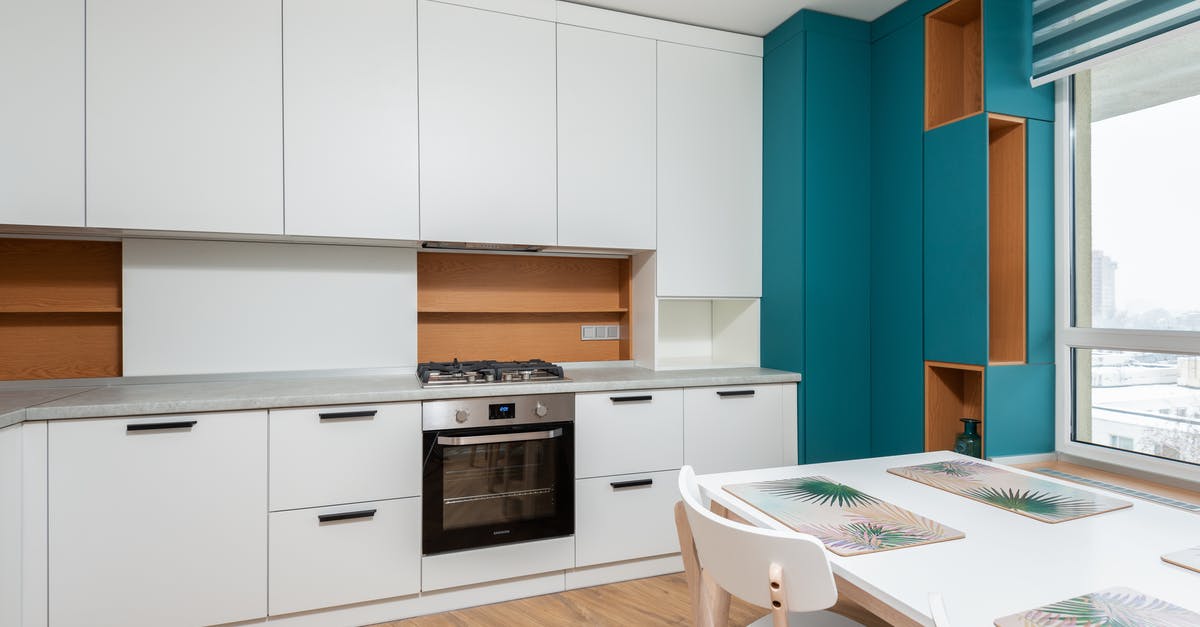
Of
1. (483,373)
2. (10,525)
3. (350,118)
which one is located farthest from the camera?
(483,373)

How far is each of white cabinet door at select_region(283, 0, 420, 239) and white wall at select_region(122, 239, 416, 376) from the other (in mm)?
Answer: 329

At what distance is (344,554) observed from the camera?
231cm

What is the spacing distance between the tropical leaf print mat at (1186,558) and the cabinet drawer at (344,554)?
7.09 ft

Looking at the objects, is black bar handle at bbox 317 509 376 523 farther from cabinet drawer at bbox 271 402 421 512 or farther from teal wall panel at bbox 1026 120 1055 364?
teal wall panel at bbox 1026 120 1055 364

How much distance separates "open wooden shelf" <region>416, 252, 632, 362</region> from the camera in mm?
3074

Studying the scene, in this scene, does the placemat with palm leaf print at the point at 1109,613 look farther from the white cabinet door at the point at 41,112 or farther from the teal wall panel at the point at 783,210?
the white cabinet door at the point at 41,112

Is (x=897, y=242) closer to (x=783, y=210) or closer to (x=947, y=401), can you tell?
(x=783, y=210)

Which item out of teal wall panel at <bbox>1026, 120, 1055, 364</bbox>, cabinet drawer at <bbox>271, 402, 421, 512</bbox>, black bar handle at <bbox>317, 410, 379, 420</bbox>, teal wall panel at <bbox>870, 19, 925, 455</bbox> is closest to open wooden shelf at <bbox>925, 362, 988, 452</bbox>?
teal wall panel at <bbox>870, 19, 925, 455</bbox>

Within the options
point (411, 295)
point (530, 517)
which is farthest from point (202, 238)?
point (530, 517)

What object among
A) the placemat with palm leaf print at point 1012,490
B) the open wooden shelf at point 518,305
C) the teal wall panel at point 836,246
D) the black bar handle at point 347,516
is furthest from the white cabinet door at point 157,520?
the teal wall panel at point 836,246

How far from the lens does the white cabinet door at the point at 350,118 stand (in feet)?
8.25

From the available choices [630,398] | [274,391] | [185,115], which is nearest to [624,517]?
[630,398]

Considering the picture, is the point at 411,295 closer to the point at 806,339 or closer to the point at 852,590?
the point at 806,339

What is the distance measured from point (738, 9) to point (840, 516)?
98.7 inches
